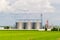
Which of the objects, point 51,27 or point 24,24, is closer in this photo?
point 51,27

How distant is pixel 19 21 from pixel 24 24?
4897 mm

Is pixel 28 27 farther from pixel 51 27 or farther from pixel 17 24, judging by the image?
pixel 51 27

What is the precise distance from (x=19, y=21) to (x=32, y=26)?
10.2 metres

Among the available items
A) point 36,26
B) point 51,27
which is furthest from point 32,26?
point 51,27

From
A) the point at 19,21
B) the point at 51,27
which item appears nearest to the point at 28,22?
the point at 19,21

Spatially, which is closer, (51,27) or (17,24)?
(51,27)

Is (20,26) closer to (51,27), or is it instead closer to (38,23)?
(38,23)

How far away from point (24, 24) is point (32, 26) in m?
5.53

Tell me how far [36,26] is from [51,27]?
1148 inches

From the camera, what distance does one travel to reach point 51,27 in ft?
343

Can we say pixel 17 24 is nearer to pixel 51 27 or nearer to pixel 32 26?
pixel 32 26

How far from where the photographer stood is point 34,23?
13175 centimetres

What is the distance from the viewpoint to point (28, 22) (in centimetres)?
12581

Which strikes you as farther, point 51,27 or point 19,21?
point 19,21
